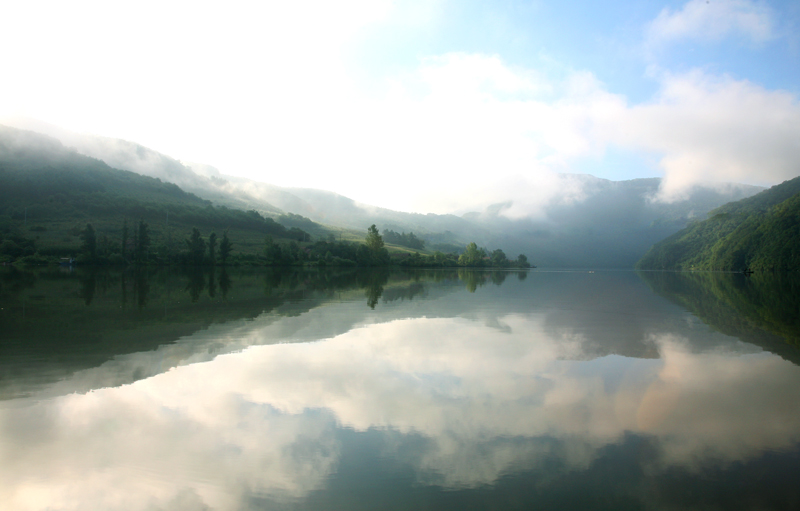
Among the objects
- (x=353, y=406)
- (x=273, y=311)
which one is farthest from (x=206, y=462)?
(x=273, y=311)

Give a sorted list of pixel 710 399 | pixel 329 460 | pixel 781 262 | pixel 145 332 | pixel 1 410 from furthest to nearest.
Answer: pixel 781 262
pixel 145 332
pixel 710 399
pixel 1 410
pixel 329 460

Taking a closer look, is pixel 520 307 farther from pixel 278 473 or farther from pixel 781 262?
pixel 781 262

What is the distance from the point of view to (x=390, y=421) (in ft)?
24.4

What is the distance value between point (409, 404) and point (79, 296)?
27.8 m

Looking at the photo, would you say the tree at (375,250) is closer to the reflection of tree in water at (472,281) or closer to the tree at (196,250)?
the tree at (196,250)

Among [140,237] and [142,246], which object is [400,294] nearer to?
[142,246]

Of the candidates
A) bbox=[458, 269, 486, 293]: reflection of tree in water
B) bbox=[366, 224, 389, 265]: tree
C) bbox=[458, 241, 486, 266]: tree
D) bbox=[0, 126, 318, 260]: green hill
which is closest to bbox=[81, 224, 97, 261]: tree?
bbox=[0, 126, 318, 260]: green hill

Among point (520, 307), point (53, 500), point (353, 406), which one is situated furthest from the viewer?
point (520, 307)

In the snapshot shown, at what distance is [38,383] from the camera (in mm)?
8906

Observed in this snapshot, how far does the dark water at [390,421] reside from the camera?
209 inches

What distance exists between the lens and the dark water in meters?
5.30

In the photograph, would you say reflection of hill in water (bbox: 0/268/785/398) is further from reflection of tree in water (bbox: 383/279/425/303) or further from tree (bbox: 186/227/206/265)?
tree (bbox: 186/227/206/265)

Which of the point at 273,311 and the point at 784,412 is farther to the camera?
the point at 273,311

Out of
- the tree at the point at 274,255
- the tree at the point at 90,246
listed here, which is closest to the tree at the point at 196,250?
the tree at the point at 274,255
